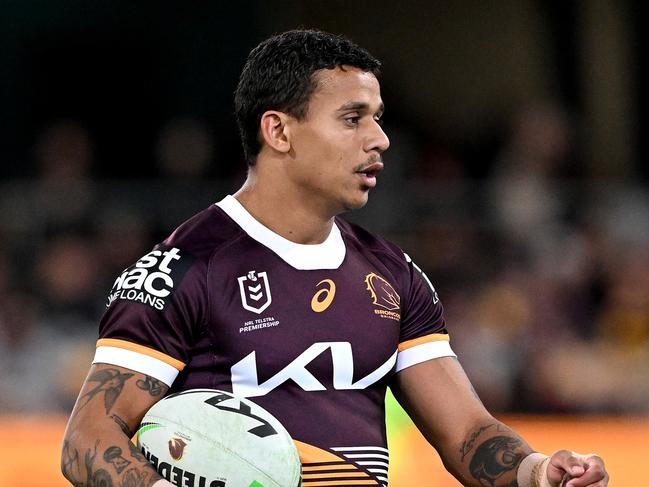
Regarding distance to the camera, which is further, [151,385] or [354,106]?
[354,106]

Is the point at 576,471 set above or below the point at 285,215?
below

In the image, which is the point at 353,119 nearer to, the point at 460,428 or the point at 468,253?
the point at 460,428

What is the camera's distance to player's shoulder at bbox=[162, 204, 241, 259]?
4316 mm

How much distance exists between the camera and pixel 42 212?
34.6ft

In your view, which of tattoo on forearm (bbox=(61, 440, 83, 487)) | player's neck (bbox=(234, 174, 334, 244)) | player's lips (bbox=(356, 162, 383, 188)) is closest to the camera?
tattoo on forearm (bbox=(61, 440, 83, 487))

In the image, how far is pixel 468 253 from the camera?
10430mm

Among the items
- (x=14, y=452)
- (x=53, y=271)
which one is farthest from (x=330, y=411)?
(x=53, y=271)

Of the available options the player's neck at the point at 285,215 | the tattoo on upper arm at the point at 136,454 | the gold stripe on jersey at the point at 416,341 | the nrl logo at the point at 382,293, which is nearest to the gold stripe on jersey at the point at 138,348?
the tattoo on upper arm at the point at 136,454

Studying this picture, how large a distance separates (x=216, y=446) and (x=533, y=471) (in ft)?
3.24

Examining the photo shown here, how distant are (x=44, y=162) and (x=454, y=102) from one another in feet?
13.6

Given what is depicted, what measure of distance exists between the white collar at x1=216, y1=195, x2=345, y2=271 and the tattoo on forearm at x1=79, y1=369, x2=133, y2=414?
647mm

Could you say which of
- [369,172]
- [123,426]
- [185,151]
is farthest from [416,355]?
[185,151]

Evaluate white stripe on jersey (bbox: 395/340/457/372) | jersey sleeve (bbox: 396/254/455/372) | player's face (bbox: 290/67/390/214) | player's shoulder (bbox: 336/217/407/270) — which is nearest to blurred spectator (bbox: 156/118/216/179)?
player's shoulder (bbox: 336/217/407/270)

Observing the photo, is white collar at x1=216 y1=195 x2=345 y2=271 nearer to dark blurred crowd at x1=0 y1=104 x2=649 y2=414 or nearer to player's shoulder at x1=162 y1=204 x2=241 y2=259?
player's shoulder at x1=162 y1=204 x2=241 y2=259
